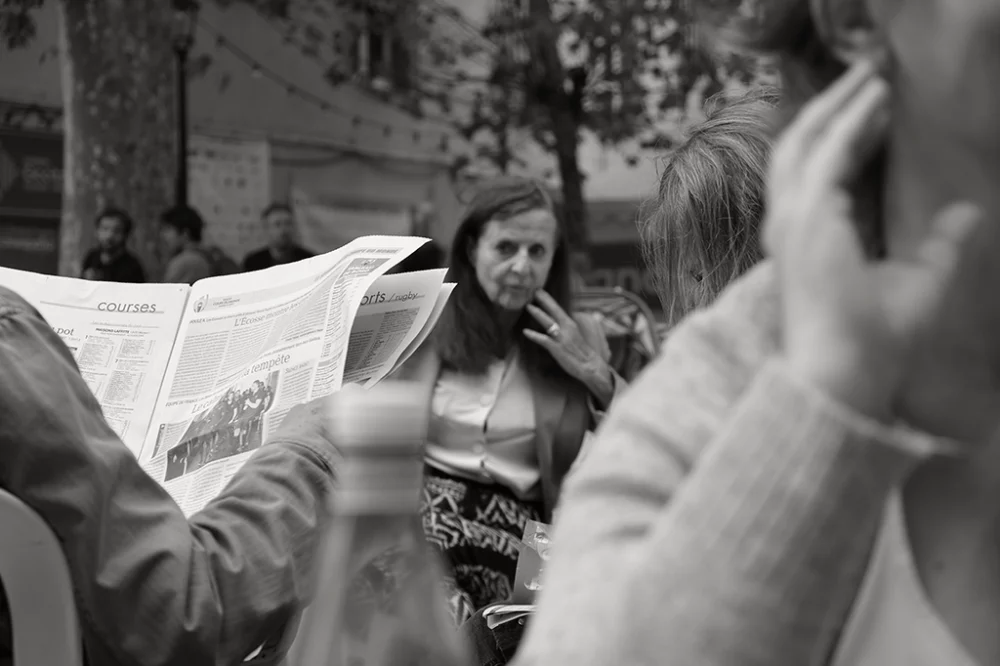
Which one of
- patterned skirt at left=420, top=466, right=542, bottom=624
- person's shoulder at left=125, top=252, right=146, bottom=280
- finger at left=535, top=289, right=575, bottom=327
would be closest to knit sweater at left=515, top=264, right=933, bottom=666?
patterned skirt at left=420, top=466, right=542, bottom=624

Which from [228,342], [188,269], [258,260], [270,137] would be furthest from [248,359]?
[270,137]

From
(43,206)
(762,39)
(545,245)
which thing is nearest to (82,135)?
(43,206)

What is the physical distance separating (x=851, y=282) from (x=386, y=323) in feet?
3.81

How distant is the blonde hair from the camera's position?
5.94 ft

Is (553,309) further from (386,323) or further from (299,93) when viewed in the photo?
(299,93)

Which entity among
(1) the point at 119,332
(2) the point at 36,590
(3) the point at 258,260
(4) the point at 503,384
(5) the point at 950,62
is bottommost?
(3) the point at 258,260

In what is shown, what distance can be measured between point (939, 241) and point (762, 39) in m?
0.20

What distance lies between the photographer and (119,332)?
191 cm

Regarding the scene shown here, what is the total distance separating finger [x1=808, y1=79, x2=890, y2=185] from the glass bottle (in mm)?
251

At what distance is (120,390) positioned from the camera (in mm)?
1878

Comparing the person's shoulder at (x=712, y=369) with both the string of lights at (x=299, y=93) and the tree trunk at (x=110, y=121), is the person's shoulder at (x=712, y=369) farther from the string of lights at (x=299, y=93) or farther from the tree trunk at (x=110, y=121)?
the string of lights at (x=299, y=93)

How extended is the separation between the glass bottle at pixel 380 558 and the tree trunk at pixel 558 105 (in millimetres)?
8920

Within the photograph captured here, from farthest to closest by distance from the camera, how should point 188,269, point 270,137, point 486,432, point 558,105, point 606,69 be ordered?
point 270,137 → point 606,69 → point 558,105 → point 188,269 → point 486,432

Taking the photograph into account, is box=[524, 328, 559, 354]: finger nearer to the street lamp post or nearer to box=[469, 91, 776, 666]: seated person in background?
box=[469, 91, 776, 666]: seated person in background
